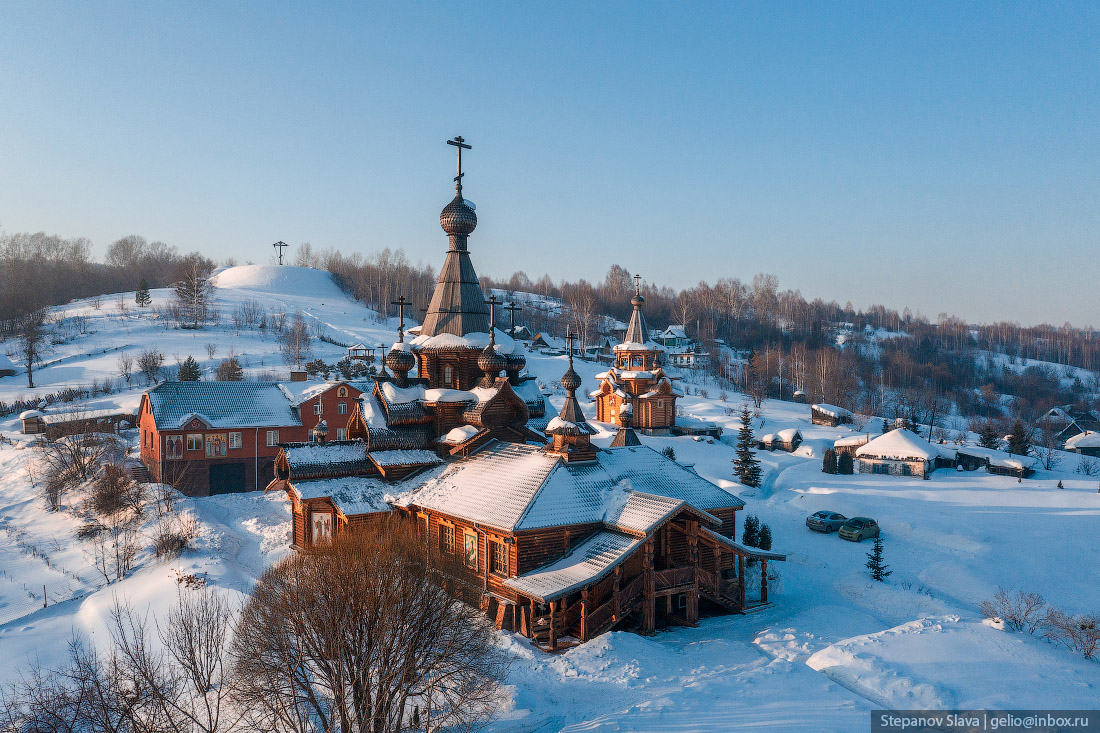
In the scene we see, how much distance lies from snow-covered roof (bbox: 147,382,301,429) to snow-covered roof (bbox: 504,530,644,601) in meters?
20.5

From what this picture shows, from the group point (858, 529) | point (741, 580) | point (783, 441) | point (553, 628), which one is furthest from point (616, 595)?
point (783, 441)

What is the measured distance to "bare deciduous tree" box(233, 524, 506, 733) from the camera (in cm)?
881

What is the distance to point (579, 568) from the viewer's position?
14008mm

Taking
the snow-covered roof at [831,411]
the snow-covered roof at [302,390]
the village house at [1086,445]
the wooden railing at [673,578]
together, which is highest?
the snow-covered roof at [302,390]

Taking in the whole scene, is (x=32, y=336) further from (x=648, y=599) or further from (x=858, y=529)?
(x=858, y=529)

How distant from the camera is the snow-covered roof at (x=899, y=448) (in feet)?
105

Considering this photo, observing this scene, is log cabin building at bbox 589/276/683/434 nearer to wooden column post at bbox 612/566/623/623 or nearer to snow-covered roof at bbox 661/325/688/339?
wooden column post at bbox 612/566/623/623

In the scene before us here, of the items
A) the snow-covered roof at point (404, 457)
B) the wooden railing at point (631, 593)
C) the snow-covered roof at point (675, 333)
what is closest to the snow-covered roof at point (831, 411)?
the snow-covered roof at point (404, 457)

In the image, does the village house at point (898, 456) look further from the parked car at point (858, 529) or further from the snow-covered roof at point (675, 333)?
the snow-covered roof at point (675, 333)

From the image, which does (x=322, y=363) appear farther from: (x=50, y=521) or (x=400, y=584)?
(x=400, y=584)

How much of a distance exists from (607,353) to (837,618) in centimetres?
6403

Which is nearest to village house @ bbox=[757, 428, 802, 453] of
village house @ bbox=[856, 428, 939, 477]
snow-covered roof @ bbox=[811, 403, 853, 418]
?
village house @ bbox=[856, 428, 939, 477]

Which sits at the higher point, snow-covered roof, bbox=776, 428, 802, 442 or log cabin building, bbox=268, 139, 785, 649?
log cabin building, bbox=268, 139, 785, 649

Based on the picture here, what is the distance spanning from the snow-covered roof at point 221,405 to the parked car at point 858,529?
2471cm
